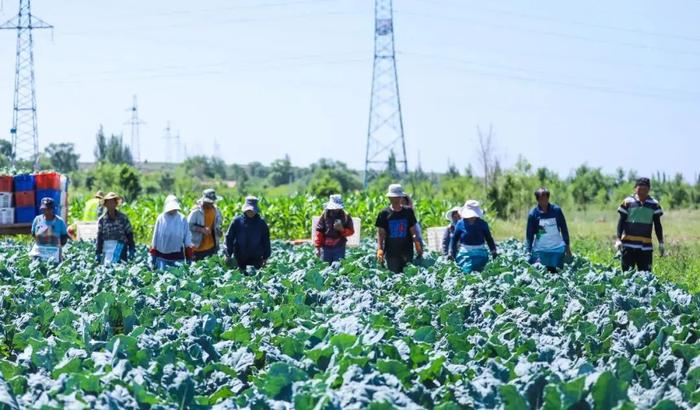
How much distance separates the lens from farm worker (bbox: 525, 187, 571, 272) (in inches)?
516

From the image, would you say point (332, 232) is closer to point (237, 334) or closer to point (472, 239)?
point (472, 239)

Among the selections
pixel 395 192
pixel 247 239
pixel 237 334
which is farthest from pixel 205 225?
pixel 237 334

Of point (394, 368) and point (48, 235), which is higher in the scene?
point (48, 235)

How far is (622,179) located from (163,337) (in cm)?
8367

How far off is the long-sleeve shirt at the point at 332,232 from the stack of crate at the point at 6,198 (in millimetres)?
6684

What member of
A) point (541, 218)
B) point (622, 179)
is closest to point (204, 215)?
point (541, 218)

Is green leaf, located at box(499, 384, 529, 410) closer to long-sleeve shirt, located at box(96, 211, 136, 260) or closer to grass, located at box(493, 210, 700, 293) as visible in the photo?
grass, located at box(493, 210, 700, 293)

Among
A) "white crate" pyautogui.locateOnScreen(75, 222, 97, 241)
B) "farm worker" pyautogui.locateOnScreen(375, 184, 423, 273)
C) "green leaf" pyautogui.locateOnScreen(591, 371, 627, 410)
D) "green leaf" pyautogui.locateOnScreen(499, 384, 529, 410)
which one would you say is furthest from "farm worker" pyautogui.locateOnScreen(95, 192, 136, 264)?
"green leaf" pyautogui.locateOnScreen(591, 371, 627, 410)

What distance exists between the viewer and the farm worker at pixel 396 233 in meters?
13.0

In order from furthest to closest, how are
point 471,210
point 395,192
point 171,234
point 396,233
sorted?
point 171,234
point 396,233
point 395,192
point 471,210

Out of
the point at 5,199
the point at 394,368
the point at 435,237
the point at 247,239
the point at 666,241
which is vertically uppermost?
the point at 5,199

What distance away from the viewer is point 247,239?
531 inches

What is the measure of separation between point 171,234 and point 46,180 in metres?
5.75

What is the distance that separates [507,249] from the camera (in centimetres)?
1992
